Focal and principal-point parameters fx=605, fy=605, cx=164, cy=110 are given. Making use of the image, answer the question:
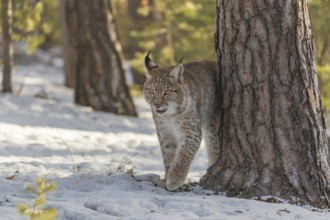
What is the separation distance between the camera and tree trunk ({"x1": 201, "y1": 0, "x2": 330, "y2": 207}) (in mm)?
5016

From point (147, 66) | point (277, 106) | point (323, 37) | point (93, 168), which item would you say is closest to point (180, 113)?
point (147, 66)

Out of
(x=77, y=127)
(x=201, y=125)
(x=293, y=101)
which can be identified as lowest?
(x=77, y=127)

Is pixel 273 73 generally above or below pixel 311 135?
above

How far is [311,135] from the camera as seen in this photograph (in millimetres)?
5074

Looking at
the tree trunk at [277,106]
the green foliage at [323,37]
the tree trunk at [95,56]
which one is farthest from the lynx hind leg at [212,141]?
the tree trunk at [95,56]

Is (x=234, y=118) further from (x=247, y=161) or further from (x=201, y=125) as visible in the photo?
(x=201, y=125)

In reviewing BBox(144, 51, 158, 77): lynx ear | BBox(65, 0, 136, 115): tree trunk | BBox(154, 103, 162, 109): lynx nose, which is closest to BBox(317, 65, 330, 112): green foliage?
BBox(65, 0, 136, 115): tree trunk

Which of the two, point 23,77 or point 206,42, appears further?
point 23,77

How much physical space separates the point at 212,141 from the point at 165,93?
737 millimetres

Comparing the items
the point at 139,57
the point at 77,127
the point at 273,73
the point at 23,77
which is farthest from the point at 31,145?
the point at 23,77

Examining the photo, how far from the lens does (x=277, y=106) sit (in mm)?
5051

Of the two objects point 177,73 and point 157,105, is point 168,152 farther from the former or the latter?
point 177,73

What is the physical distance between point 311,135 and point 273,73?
612 mm

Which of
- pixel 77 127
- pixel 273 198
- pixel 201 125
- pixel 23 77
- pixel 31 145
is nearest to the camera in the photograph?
pixel 273 198
